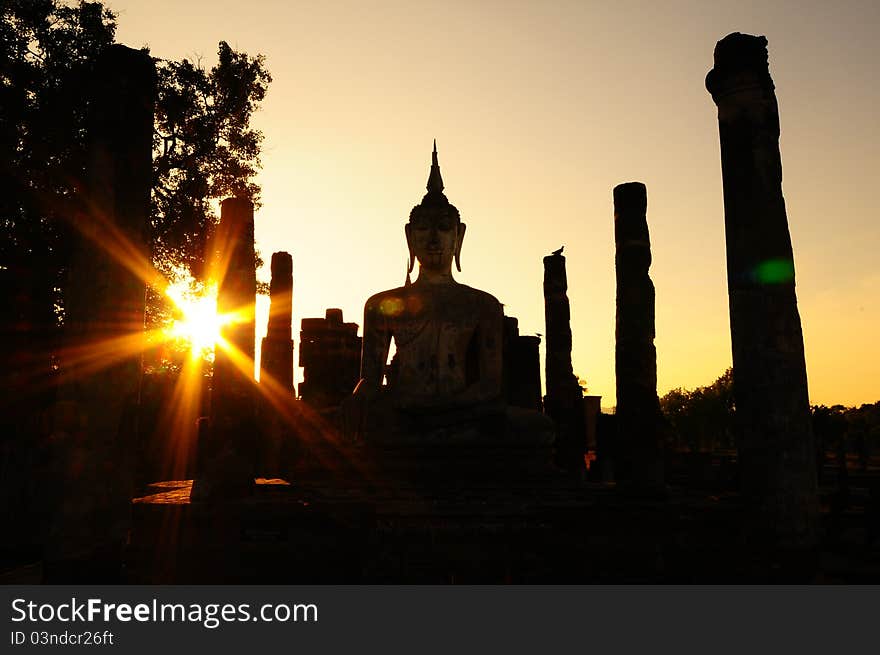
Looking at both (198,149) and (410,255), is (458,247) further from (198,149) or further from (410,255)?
(198,149)

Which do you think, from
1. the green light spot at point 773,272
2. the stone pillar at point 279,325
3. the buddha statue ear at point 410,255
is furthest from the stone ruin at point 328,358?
the green light spot at point 773,272

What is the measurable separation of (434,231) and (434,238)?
8 cm

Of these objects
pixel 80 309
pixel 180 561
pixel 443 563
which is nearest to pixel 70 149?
pixel 80 309

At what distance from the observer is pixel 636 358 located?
12.8 metres

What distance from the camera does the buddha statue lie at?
8.24 metres

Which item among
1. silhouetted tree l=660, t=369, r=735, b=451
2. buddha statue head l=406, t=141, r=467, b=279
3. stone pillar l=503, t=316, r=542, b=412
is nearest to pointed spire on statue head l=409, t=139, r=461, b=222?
buddha statue head l=406, t=141, r=467, b=279

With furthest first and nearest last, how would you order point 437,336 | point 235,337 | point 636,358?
point 636,358, point 235,337, point 437,336

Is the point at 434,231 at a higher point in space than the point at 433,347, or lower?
higher

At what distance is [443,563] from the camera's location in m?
5.79

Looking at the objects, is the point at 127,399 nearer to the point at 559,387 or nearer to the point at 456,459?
the point at 456,459

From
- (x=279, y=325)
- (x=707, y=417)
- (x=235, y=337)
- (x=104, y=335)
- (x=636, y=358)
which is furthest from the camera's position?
(x=707, y=417)

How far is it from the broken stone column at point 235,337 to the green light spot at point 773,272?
22.2 ft

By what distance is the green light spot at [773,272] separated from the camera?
663 centimetres

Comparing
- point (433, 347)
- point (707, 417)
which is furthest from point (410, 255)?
point (707, 417)
